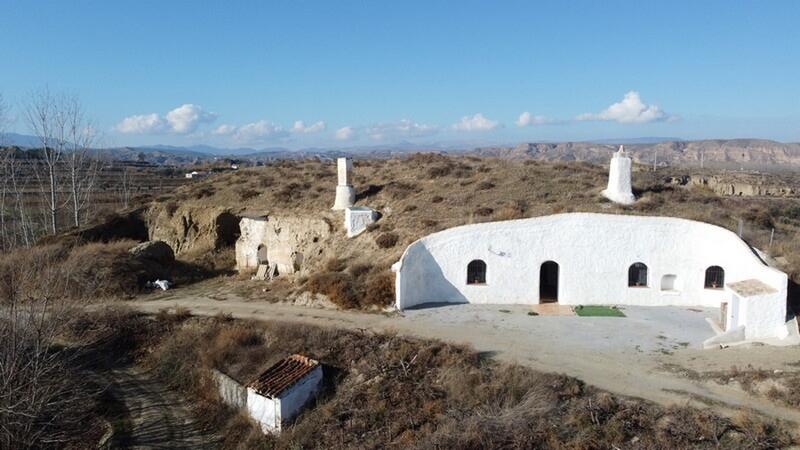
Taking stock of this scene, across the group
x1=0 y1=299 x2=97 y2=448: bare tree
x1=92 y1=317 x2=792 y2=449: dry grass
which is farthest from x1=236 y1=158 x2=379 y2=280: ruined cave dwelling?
x1=0 y1=299 x2=97 y2=448: bare tree

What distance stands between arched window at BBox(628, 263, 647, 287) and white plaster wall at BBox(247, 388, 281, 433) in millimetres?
13686

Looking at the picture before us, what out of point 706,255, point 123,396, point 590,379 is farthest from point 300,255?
point 706,255

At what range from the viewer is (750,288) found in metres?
16.3

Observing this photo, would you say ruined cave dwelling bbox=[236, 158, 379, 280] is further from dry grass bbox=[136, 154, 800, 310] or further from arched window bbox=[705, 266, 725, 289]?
arched window bbox=[705, 266, 725, 289]

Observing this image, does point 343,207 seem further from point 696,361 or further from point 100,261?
point 696,361

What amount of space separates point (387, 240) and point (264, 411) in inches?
401

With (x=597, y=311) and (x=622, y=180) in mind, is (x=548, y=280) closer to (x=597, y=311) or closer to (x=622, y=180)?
(x=597, y=311)

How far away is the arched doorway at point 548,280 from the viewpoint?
20.6m

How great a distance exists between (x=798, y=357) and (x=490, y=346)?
8532 millimetres

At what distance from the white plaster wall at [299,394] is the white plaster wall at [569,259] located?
16.3 feet

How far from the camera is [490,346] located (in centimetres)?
1592

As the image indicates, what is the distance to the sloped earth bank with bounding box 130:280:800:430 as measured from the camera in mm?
13000

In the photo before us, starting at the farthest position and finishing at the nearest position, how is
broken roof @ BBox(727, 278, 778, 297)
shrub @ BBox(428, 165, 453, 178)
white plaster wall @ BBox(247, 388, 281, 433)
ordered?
shrub @ BBox(428, 165, 453, 178) → broken roof @ BBox(727, 278, 778, 297) → white plaster wall @ BBox(247, 388, 281, 433)

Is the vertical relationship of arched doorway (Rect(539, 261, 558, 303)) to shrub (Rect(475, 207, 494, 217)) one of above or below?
below
